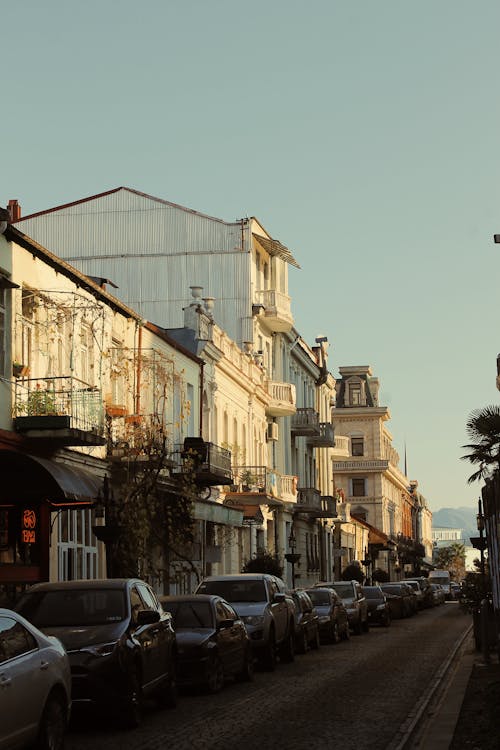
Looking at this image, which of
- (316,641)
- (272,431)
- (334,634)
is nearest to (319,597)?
(334,634)

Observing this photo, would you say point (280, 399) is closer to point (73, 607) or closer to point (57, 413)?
point (57, 413)

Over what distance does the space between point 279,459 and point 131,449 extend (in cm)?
2618

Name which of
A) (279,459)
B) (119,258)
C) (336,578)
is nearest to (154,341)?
(119,258)

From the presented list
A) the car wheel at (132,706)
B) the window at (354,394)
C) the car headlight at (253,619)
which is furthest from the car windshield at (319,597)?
the window at (354,394)

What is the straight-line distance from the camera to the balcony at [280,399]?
51781 mm

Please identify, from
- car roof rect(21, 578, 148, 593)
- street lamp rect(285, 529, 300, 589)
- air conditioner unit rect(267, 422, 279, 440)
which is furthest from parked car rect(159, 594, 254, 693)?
air conditioner unit rect(267, 422, 279, 440)

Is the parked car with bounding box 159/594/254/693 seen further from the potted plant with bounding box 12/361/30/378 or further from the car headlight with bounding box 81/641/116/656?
the potted plant with bounding box 12/361/30/378

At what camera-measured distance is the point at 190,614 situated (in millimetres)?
19453

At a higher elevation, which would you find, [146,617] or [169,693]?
[146,617]

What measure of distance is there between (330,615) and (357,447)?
7313 cm

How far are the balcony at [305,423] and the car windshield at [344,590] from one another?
19.4 metres

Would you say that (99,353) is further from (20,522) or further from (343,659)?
(343,659)

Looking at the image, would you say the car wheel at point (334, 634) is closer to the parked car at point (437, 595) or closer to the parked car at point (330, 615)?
the parked car at point (330, 615)

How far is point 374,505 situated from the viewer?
10456cm
